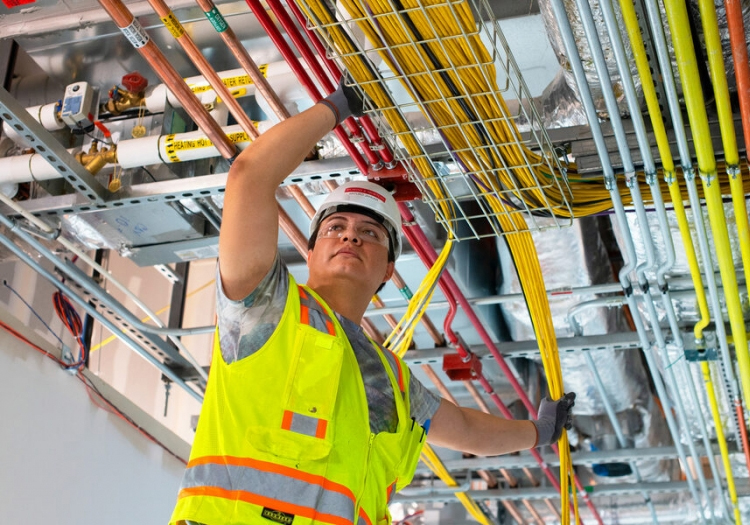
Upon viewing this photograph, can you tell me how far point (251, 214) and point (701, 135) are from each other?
1.09 m

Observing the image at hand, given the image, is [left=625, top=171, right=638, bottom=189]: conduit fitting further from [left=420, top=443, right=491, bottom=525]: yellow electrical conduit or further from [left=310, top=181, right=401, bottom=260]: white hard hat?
[left=420, top=443, right=491, bottom=525]: yellow electrical conduit

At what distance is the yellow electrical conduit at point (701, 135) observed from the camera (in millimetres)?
1920

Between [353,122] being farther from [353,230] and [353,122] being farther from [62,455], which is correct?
[62,455]

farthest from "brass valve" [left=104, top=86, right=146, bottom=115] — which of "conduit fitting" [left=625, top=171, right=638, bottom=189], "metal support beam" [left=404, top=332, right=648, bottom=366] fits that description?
"conduit fitting" [left=625, top=171, right=638, bottom=189]

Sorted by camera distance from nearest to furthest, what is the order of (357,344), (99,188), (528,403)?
(357,344), (99,188), (528,403)

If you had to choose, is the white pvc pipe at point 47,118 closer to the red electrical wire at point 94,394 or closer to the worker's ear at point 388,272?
the red electrical wire at point 94,394

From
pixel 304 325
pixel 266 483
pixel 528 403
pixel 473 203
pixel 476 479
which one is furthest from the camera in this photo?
pixel 476 479

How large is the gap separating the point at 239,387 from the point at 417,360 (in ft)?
6.14

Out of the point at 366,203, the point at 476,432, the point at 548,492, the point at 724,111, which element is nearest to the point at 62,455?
the point at 476,432

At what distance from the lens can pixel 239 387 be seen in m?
1.87

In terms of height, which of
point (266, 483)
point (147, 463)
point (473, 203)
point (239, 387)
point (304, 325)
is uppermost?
point (473, 203)

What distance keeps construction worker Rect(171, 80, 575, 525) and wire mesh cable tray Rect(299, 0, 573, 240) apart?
0.18m

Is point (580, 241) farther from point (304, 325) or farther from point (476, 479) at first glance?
point (476, 479)

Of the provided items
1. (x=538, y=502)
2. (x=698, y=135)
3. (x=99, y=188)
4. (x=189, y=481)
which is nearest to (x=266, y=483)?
(x=189, y=481)
